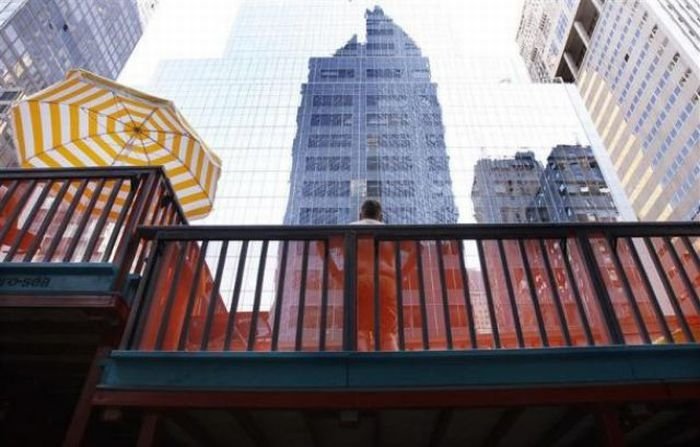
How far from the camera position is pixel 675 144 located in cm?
6053

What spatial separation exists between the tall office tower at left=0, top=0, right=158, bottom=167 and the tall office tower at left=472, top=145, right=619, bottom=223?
54949mm

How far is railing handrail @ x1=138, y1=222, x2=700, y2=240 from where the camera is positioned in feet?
11.3

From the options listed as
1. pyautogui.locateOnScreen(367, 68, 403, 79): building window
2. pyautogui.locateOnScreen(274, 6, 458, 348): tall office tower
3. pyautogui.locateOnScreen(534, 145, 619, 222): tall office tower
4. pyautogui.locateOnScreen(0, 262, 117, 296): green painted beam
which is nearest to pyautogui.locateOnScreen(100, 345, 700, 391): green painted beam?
pyautogui.locateOnScreen(0, 262, 117, 296): green painted beam

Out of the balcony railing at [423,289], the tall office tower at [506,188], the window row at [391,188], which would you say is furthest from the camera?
the window row at [391,188]

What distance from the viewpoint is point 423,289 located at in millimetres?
3199

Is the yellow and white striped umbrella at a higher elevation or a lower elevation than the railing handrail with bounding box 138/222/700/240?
higher

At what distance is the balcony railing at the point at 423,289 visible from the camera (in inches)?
120

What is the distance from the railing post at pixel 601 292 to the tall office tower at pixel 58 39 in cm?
6360

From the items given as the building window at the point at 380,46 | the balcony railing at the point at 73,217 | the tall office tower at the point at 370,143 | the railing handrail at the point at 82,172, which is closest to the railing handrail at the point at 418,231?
the balcony railing at the point at 73,217

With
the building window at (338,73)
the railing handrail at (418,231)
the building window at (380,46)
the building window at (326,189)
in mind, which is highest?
the building window at (380,46)

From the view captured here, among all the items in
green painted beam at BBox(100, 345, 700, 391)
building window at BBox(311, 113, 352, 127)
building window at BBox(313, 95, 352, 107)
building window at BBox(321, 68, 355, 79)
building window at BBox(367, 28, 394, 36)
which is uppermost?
building window at BBox(367, 28, 394, 36)

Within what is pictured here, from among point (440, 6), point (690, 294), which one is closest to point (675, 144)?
point (440, 6)

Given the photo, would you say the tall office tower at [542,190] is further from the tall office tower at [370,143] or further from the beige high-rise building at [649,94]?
the beige high-rise building at [649,94]

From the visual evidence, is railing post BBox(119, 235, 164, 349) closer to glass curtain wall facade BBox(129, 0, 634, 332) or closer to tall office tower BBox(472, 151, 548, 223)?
glass curtain wall facade BBox(129, 0, 634, 332)
